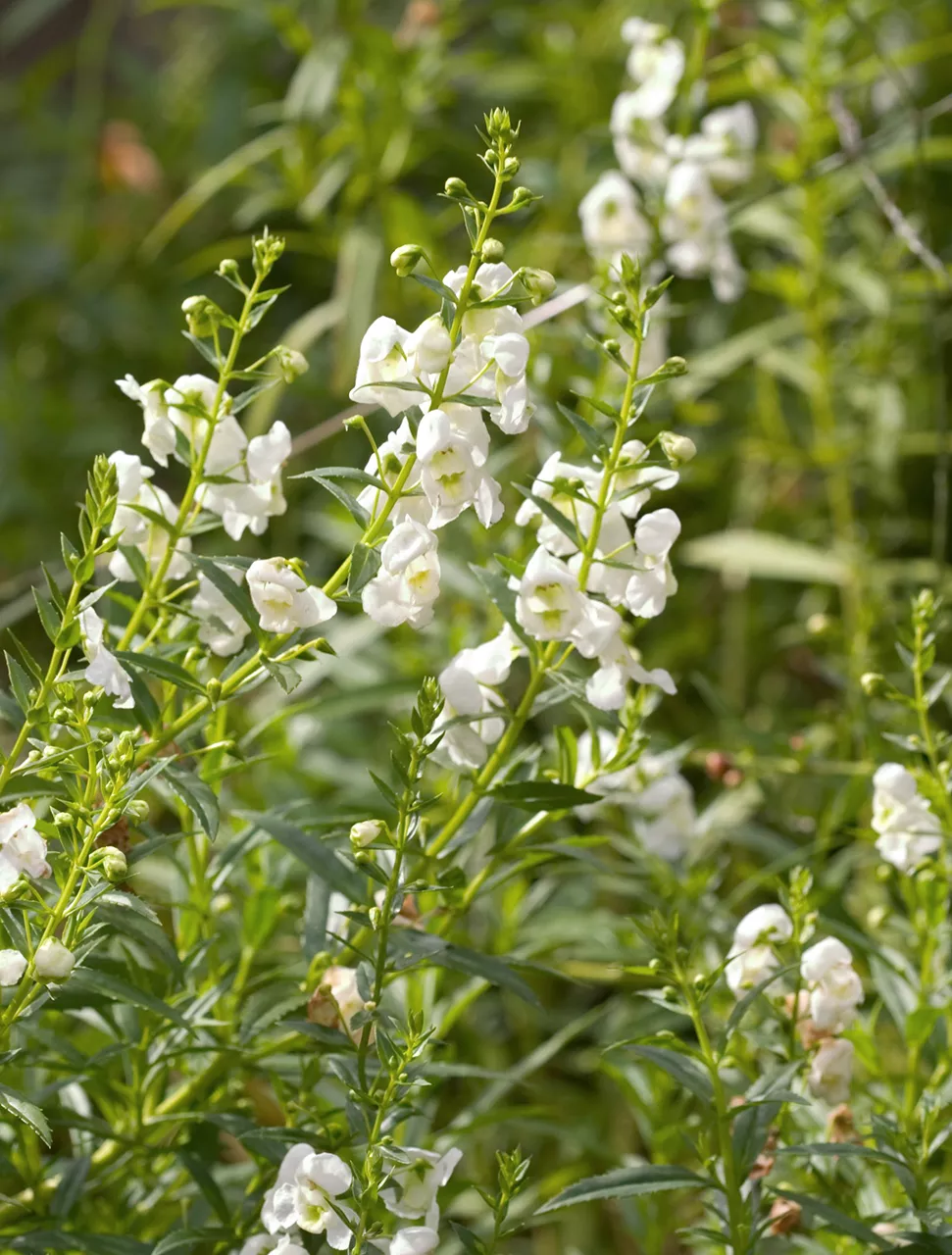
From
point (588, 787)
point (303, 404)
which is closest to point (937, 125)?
point (303, 404)

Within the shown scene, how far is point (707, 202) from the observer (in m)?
1.38

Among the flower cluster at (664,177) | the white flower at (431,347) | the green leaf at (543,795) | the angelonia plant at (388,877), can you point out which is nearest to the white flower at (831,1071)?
the angelonia plant at (388,877)

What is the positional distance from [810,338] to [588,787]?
98cm

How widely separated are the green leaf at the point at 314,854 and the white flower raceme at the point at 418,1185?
0.15 metres

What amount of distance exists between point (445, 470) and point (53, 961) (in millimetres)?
301

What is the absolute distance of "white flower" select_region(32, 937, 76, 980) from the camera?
0.69 metres

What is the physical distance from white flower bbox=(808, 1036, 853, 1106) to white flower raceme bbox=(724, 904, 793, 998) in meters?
0.06

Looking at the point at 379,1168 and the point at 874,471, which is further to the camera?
the point at 874,471

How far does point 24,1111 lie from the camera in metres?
0.69

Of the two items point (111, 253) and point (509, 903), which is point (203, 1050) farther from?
point (111, 253)

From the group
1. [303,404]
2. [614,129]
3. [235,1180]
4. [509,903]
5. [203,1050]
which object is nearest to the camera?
[203,1050]

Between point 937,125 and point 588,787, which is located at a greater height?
point 937,125

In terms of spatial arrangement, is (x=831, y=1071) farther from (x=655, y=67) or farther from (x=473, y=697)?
(x=655, y=67)

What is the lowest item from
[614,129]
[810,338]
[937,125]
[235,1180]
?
[235,1180]
